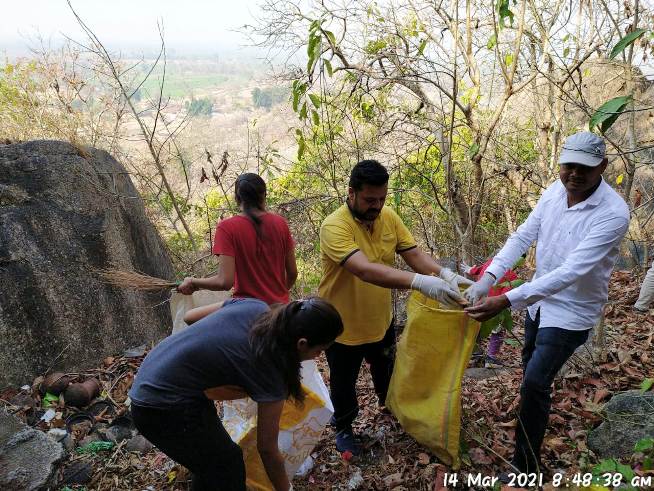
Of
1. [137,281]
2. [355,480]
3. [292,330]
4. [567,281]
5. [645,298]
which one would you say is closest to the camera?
[292,330]

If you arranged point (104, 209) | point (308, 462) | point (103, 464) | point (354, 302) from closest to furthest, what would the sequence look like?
point (354, 302), point (308, 462), point (103, 464), point (104, 209)

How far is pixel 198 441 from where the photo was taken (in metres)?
1.88

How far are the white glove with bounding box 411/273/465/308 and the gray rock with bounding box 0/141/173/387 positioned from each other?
2929 mm

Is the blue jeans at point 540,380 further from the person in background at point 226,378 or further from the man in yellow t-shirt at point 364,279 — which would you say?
the person in background at point 226,378

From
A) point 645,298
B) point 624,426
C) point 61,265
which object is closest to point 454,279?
point 624,426

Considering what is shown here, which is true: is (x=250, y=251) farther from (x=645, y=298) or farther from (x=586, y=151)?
(x=645, y=298)

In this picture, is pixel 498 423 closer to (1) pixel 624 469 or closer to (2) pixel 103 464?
(1) pixel 624 469

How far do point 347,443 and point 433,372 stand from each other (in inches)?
29.8

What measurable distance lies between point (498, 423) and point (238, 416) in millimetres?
1551

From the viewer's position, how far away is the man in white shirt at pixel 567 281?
2055 mm

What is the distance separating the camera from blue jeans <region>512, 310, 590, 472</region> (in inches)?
84.3

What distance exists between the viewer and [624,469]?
64.1 inches

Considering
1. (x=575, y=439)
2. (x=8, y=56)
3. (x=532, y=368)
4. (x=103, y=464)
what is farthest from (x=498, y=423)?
(x=8, y=56)
